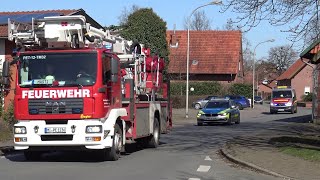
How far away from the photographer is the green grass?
1368 centimetres

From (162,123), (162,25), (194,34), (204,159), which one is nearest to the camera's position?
(204,159)

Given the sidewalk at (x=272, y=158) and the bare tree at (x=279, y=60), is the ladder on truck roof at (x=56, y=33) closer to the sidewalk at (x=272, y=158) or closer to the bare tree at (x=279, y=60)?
the sidewalk at (x=272, y=158)

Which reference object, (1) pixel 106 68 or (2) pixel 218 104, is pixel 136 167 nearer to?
(1) pixel 106 68

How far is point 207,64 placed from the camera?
66.4m

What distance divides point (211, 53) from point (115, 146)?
54723 millimetres

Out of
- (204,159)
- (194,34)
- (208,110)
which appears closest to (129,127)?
(204,159)

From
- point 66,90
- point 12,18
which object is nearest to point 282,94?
point 12,18

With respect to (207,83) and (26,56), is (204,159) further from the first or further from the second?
(207,83)

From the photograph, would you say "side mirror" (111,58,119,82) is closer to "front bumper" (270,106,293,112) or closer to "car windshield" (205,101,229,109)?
"car windshield" (205,101,229,109)

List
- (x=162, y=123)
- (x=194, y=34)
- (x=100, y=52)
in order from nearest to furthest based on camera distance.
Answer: (x=100, y=52)
(x=162, y=123)
(x=194, y=34)

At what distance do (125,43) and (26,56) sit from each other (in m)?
3.96

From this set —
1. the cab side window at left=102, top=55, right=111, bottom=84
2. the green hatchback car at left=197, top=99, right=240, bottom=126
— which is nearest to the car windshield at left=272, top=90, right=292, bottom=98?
the green hatchback car at left=197, top=99, right=240, bottom=126

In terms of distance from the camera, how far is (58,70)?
13172 millimetres

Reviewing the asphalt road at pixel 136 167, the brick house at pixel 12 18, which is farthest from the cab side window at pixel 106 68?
the brick house at pixel 12 18
